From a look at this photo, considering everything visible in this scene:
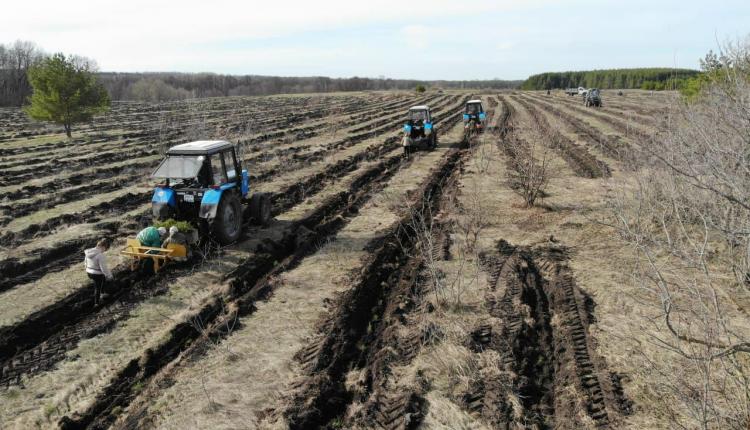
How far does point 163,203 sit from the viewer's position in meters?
9.33

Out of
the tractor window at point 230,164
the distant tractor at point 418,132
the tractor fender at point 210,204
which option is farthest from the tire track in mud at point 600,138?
the tractor fender at point 210,204

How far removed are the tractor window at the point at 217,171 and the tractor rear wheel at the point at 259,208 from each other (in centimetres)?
105

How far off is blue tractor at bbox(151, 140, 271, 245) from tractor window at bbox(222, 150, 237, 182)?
0.07 feet

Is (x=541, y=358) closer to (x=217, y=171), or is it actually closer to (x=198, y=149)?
(x=217, y=171)

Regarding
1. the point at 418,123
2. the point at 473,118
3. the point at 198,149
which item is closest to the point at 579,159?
the point at 418,123

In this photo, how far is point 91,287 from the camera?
8.42m

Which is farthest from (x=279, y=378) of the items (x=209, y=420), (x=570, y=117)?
(x=570, y=117)

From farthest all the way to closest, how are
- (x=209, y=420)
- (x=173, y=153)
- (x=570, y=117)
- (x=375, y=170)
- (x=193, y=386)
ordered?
(x=570, y=117) < (x=375, y=170) < (x=173, y=153) < (x=193, y=386) < (x=209, y=420)

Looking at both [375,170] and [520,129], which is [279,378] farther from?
[520,129]

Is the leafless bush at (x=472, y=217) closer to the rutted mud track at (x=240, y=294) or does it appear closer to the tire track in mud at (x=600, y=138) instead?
the rutted mud track at (x=240, y=294)

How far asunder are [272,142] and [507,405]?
2247cm

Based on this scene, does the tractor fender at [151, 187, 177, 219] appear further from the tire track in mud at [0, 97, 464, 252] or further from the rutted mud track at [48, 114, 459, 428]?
the tire track in mud at [0, 97, 464, 252]

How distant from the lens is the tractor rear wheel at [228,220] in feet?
30.7

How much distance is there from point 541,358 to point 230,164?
277 inches
